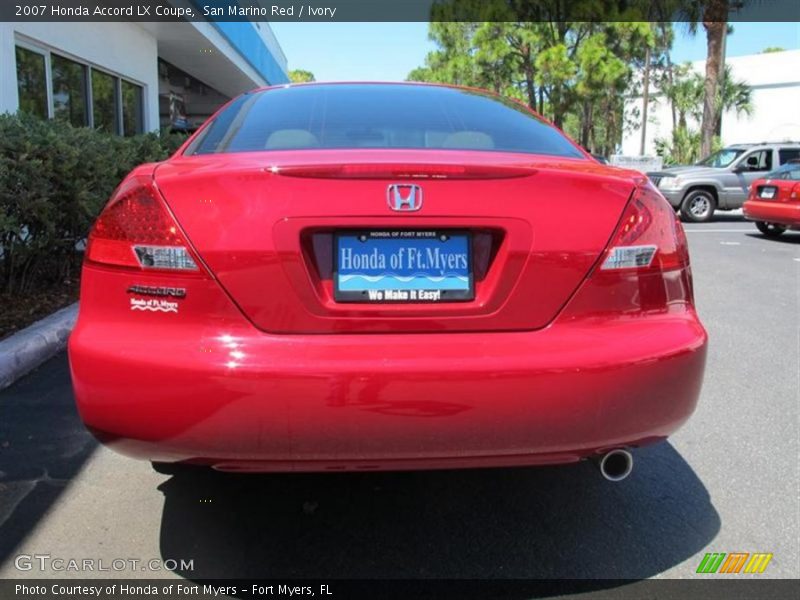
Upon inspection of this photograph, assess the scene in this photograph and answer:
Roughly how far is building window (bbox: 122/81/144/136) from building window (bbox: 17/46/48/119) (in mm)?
3593

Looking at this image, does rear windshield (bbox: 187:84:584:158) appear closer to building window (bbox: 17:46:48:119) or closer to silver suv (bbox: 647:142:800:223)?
building window (bbox: 17:46:48:119)

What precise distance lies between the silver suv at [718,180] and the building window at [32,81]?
473 inches

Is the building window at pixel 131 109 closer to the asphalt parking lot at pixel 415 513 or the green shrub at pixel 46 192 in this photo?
the green shrub at pixel 46 192

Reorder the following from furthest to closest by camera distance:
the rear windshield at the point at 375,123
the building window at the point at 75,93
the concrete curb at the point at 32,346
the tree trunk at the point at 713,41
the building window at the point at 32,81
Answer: the tree trunk at the point at 713,41, the building window at the point at 75,93, the building window at the point at 32,81, the concrete curb at the point at 32,346, the rear windshield at the point at 375,123

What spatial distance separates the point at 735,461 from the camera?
3.23 metres

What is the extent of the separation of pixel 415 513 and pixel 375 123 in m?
1.57

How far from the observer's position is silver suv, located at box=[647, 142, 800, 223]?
15.5m

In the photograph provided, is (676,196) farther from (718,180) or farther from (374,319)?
(374,319)

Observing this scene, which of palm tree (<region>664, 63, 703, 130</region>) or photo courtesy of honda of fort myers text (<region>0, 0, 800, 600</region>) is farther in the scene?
palm tree (<region>664, 63, 703, 130</region>)

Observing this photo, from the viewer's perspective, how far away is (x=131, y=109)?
13562mm

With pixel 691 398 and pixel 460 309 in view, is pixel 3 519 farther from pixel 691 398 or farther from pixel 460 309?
pixel 691 398

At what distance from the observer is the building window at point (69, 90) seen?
9930 millimetres

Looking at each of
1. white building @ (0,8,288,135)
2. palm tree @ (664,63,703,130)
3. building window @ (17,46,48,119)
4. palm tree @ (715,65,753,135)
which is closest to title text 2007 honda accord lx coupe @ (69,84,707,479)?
white building @ (0,8,288,135)

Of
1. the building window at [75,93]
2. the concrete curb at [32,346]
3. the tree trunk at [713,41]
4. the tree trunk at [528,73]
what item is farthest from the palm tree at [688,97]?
the concrete curb at [32,346]
